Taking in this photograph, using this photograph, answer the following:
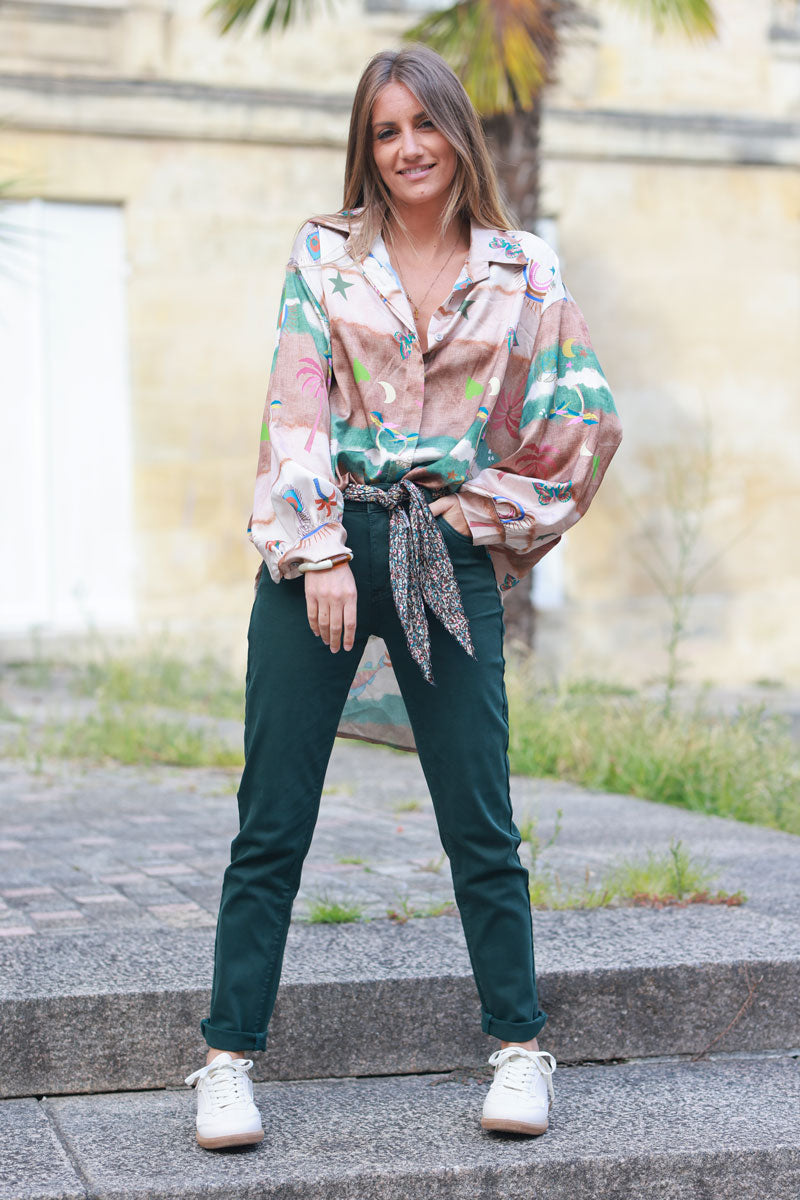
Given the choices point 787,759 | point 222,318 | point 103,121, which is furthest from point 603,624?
point 787,759

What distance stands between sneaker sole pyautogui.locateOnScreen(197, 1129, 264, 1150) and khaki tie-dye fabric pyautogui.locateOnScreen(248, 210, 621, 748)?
3.04 ft

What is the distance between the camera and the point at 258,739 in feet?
8.41

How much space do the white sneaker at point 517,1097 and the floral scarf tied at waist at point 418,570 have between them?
668 mm

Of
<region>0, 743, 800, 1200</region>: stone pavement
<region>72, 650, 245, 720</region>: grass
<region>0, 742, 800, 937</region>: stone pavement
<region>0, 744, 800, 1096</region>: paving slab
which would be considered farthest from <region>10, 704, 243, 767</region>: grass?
<region>0, 743, 800, 1200</region>: stone pavement

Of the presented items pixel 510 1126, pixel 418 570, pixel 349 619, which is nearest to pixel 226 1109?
pixel 510 1126

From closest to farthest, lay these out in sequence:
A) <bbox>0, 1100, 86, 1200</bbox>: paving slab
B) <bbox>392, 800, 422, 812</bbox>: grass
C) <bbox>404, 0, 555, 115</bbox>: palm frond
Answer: <bbox>0, 1100, 86, 1200</bbox>: paving slab, <bbox>392, 800, 422, 812</bbox>: grass, <bbox>404, 0, 555, 115</bbox>: palm frond

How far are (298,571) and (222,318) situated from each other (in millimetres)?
9288

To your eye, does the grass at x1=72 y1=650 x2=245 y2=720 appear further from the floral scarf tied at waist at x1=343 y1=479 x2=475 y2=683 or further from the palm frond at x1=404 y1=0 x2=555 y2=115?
the floral scarf tied at waist at x1=343 y1=479 x2=475 y2=683

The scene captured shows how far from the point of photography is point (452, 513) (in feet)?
8.54

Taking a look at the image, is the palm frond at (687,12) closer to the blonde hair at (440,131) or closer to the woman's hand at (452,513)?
the blonde hair at (440,131)

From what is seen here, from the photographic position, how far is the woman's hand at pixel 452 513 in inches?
102

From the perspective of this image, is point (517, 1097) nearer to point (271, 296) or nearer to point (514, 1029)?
point (514, 1029)

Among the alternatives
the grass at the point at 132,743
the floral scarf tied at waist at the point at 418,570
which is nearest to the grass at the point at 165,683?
the grass at the point at 132,743

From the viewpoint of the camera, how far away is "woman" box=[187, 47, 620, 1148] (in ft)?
8.36
